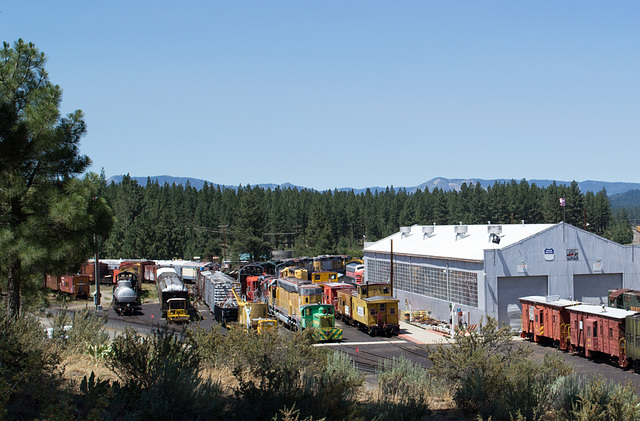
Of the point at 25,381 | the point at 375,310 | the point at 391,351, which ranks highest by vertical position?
the point at 25,381

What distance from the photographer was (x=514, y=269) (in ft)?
111

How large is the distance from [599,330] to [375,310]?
12255 millimetres

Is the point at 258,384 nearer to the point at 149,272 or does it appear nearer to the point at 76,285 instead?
the point at 76,285

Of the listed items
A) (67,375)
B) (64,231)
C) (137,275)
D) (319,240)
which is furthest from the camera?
(319,240)

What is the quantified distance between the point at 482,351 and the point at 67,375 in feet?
31.0

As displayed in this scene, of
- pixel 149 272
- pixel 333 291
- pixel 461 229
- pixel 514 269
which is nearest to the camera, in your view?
pixel 514 269

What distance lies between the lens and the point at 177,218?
4550 inches

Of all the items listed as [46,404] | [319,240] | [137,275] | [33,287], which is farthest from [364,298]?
[319,240]

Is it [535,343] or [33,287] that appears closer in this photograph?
[33,287]

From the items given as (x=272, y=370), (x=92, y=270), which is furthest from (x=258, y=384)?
(x=92, y=270)

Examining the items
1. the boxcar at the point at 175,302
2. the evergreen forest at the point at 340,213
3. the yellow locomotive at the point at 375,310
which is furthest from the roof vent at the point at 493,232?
the evergreen forest at the point at 340,213

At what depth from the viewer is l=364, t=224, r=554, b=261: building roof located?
117 ft

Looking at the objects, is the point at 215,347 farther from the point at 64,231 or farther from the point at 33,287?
the point at 33,287

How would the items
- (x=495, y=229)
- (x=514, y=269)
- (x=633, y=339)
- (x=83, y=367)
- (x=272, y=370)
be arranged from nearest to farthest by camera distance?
(x=272, y=370) < (x=83, y=367) < (x=633, y=339) < (x=514, y=269) < (x=495, y=229)
